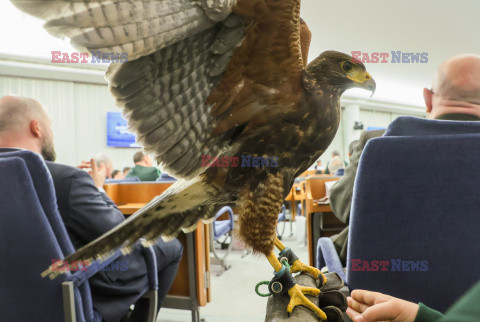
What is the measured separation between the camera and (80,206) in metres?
1.43

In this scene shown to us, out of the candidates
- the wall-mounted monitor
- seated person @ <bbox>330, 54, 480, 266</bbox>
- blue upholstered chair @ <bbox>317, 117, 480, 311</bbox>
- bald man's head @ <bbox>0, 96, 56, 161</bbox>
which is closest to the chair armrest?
blue upholstered chair @ <bbox>317, 117, 480, 311</bbox>

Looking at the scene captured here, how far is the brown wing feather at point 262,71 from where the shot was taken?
31.2 inches

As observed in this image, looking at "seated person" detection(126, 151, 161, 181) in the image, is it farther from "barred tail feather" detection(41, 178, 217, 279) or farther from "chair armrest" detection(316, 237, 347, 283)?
"barred tail feather" detection(41, 178, 217, 279)

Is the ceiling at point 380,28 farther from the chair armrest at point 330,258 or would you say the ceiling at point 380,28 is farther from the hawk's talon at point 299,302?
the hawk's talon at point 299,302

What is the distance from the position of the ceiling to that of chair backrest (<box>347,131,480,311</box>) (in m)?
4.51

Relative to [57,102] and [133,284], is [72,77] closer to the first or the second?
[57,102]

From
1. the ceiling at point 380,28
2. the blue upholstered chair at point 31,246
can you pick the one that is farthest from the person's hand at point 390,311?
the ceiling at point 380,28

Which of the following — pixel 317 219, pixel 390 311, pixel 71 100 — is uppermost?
pixel 71 100

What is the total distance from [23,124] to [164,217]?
103 centimetres

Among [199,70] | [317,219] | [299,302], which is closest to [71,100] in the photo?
[317,219]

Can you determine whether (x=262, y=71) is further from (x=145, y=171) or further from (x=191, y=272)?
(x=145, y=171)

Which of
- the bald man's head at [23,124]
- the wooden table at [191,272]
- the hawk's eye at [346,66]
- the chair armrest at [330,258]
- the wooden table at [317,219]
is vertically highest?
the hawk's eye at [346,66]

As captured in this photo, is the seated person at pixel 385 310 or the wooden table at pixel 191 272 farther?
the wooden table at pixel 191 272

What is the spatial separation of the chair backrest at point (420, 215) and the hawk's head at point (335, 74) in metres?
0.17
